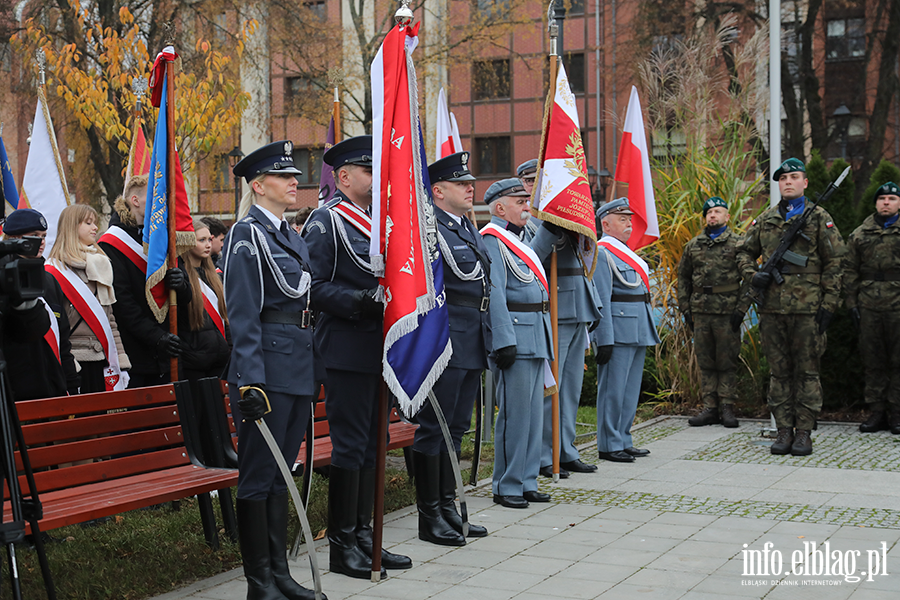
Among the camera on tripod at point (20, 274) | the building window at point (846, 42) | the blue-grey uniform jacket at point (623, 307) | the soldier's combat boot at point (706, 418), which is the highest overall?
the building window at point (846, 42)

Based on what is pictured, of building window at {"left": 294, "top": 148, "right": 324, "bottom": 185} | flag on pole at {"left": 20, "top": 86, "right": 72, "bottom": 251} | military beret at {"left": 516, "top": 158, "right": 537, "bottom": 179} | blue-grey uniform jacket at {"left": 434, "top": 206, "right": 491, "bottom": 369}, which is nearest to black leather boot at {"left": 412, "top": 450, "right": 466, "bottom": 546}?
blue-grey uniform jacket at {"left": 434, "top": 206, "right": 491, "bottom": 369}

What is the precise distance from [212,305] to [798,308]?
4.75 metres

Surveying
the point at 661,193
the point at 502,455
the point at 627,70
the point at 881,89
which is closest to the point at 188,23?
the point at 627,70

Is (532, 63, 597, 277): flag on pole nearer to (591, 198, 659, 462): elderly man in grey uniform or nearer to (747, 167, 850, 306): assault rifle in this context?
(591, 198, 659, 462): elderly man in grey uniform

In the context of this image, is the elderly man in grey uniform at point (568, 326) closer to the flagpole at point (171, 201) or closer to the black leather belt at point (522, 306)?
the black leather belt at point (522, 306)

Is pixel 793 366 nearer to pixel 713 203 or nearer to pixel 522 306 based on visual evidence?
pixel 713 203

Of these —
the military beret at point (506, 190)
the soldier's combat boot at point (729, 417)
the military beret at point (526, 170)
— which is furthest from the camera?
the soldier's combat boot at point (729, 417)

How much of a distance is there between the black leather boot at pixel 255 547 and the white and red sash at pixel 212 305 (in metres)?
2.86

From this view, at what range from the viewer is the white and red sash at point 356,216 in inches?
203

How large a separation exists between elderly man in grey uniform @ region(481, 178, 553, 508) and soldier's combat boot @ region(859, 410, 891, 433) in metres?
4.26

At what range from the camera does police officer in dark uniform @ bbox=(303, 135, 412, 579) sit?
16.4 feet

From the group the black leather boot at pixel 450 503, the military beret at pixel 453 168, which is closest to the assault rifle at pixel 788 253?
the military beret at pixel 453 168

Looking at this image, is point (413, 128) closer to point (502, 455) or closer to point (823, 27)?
point (502, 455)

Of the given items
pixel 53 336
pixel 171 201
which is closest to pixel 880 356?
pixel 171 201
